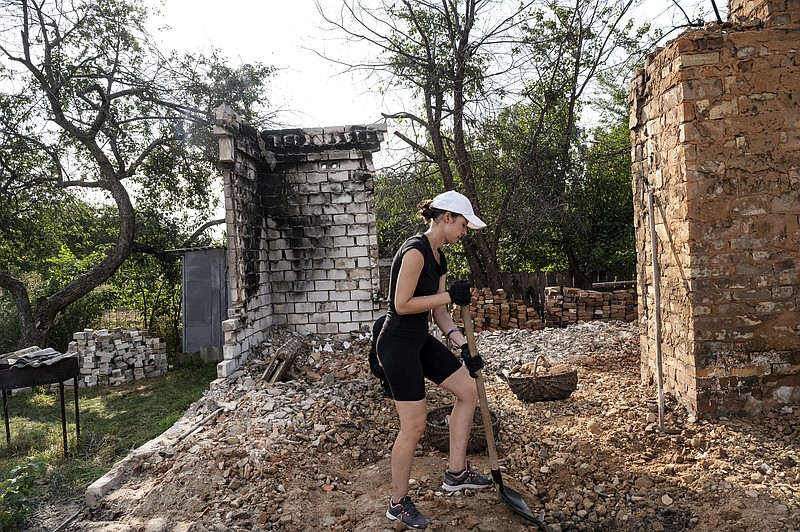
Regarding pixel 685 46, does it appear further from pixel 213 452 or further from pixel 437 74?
pixel 437 74

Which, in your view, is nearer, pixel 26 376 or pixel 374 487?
pixel 374 487

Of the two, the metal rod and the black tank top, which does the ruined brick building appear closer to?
the metal rod

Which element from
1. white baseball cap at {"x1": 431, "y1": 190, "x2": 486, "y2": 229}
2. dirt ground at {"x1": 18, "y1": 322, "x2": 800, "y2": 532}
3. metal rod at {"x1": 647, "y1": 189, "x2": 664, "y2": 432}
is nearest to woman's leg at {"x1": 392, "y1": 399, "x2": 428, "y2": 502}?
dirt ground at {"x1": 18, "y1": 322, "x2": 800, "y2": 532}

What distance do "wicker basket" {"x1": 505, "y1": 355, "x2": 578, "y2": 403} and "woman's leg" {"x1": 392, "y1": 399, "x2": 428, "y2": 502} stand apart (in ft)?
9.02

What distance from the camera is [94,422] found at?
314 inches

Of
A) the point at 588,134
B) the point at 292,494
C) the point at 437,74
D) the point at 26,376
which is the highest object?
the point at 437,74

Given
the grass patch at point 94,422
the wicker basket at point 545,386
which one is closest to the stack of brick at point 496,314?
the grass patch at point 94,422

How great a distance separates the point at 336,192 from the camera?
8.48 m

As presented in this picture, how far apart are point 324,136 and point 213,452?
199 inches

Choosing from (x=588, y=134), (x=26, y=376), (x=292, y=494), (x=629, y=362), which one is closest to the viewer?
(x=292, y=494)

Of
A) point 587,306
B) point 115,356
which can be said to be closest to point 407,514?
point 587,306

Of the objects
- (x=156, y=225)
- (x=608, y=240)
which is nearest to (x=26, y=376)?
(x=156, y=225)

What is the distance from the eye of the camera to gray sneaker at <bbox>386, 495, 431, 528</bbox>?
3.41 meters

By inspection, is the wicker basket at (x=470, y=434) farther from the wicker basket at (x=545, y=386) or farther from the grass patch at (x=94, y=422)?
the grass patch at (x=94, y=422)
